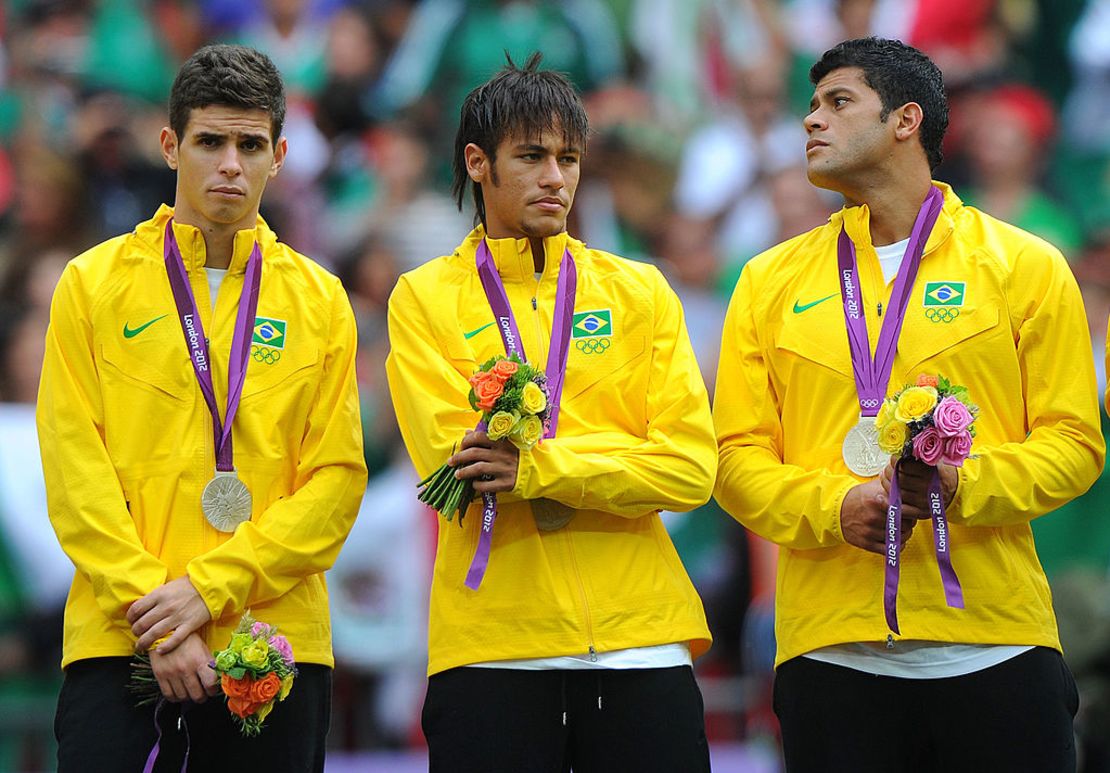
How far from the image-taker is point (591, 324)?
4375 millimetres

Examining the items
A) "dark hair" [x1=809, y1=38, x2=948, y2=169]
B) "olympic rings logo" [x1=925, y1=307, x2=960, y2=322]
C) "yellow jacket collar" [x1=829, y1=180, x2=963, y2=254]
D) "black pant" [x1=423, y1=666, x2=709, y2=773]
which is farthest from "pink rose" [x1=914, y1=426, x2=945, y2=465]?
"dark hair" [x1=809, y1=38, x2=948, y2=169]

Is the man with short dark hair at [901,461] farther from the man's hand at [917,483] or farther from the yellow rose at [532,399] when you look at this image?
the yellow rose at [532,399]

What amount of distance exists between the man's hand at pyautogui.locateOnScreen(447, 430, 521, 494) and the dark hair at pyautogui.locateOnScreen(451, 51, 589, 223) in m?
0.86

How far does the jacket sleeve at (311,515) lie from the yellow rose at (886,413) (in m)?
1.37

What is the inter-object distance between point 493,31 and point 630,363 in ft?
19.4

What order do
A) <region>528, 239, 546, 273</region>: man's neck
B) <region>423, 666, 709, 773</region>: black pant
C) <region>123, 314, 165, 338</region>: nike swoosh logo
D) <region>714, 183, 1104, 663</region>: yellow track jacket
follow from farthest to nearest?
<region>528, 239, 546, 273</region>: man's neck → <region>123, 314, 165, 338</region>: nike swoosh logo → <region>714, 183, 1104, 663</region>: yellow track jacket → <region>423, 666, 709, 773</region>: black pant

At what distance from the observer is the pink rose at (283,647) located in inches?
155

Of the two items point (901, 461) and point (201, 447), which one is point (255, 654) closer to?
point (201, 447)

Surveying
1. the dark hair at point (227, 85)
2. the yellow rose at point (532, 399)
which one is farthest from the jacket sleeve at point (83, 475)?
the yellow rose at point (532, 399)

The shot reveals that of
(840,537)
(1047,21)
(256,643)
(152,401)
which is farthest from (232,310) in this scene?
(1047,21)

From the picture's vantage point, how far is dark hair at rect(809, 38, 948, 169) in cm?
462

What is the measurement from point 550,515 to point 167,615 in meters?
0.98

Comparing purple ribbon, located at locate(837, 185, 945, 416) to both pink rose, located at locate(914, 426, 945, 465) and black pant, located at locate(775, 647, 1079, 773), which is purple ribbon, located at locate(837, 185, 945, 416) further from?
black pant, located at locate(775, 647, 1079, 773)

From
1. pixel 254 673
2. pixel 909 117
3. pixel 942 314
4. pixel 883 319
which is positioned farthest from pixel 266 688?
pixel 909 117
